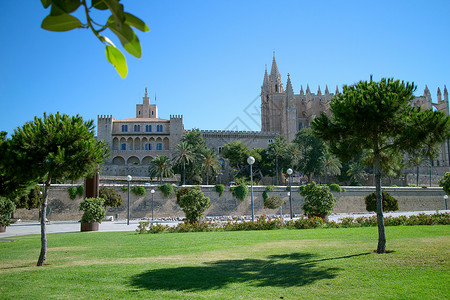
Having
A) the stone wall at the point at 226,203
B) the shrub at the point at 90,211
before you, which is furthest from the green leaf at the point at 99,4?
the stone wall at the point at 226,203

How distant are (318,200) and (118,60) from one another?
→ 18.8 meters

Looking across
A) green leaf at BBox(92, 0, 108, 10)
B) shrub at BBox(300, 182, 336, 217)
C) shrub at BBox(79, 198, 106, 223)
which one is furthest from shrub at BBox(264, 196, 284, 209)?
green leaf at BBox(92, 0, 108, 10)

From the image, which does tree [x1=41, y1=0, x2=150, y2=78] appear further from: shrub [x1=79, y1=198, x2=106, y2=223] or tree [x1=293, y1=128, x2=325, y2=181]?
tree [x1=293, y1=128, x2=325, y2=181]

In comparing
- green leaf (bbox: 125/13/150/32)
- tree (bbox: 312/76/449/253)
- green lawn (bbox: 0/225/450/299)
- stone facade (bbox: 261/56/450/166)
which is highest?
stone facade (bbox: 261/56/450/166)

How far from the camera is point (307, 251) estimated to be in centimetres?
904

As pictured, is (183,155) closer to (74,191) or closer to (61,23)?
(74,191)

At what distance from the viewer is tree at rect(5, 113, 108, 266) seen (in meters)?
7.89

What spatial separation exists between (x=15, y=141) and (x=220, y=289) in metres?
5.66

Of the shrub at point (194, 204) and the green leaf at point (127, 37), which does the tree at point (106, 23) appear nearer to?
the green leaf at point (127, 37)

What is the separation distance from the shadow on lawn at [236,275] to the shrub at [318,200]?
11.6 meters

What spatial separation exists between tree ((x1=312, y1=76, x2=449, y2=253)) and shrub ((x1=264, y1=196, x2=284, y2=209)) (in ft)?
91.9

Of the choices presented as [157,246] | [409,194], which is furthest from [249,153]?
[157,246]

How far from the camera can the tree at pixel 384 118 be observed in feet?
28.1

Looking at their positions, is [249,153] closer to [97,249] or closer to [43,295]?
[97,249]
